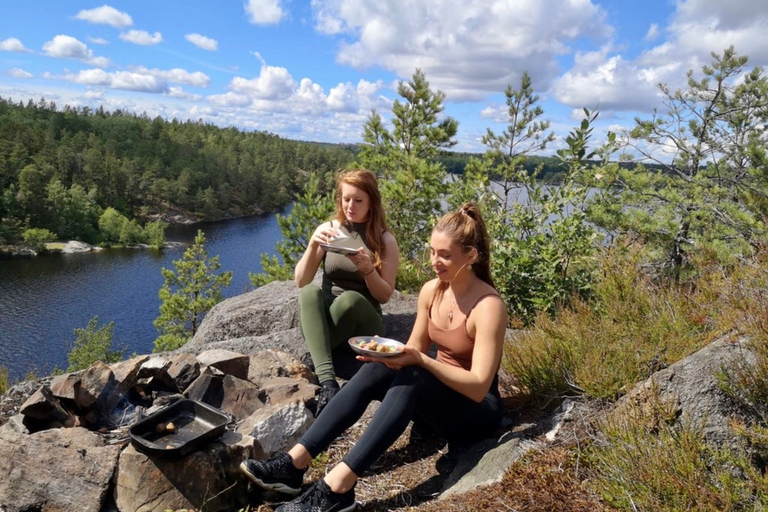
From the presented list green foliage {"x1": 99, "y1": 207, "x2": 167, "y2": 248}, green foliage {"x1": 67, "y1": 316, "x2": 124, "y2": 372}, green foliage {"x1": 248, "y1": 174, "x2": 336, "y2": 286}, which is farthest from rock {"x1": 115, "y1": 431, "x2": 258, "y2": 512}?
green foliage {"x1": 99, "y1": 207, "x2": 167, "y2": 248}

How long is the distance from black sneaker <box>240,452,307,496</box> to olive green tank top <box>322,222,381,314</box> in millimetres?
1407

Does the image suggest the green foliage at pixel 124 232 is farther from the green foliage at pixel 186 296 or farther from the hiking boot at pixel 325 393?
the hiking boot at pixel 325 393

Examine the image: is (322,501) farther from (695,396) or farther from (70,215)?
(70,215)

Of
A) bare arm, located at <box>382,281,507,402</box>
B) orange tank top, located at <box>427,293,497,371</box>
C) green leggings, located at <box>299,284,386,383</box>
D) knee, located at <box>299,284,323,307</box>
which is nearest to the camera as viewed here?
bare arm, located at <box>382,281,507,402</box>

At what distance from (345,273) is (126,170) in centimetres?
8084

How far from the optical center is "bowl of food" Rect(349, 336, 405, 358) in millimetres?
2391

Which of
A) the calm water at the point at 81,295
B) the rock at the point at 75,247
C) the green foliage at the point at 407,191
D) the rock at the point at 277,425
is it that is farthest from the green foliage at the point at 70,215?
the rock at the point at 277,425

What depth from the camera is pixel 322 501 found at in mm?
2312

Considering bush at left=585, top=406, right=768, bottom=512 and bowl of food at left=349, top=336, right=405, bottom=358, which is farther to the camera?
bowl of food at left=349, top=336, right=405, bottom=358

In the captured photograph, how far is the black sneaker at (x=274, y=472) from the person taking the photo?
2449 millimetres

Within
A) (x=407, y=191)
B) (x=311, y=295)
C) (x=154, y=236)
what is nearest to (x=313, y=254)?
(x=311, y=295)

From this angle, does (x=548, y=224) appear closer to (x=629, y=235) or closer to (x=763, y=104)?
(x=629, y=235)

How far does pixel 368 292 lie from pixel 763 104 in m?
4.49

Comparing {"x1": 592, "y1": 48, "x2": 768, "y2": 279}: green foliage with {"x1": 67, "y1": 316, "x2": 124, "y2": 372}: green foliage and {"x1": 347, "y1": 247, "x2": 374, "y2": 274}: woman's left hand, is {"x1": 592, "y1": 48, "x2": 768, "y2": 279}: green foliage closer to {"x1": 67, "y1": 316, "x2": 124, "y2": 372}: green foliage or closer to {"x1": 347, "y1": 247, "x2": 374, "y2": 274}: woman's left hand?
{"x1": 347, "y1": 247, "x2": 374, "y2": 274}: woman's left hand
